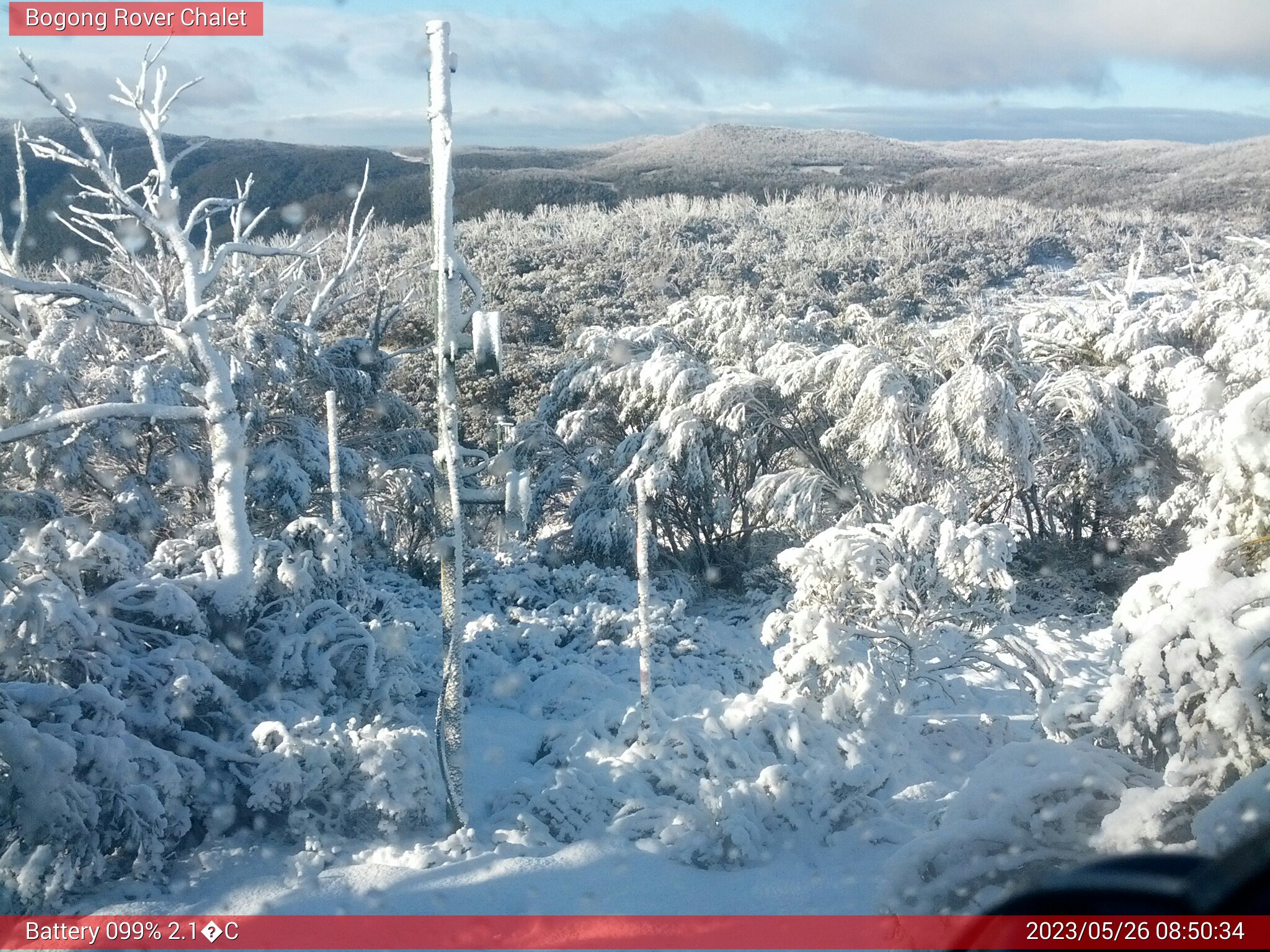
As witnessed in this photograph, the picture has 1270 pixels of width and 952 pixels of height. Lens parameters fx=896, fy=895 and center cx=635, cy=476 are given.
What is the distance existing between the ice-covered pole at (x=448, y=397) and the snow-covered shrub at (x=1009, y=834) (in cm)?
238

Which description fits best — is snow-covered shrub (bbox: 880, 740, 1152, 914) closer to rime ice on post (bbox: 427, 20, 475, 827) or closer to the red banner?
the red banner

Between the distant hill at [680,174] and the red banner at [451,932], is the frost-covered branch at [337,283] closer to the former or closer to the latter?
the red banner at [451,932]

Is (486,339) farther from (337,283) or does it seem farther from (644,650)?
(337,283)

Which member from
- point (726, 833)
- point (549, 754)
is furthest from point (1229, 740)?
point (549, 754)

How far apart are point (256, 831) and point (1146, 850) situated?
14.7ft

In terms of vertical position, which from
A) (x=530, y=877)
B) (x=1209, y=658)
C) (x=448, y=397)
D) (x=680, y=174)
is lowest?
(x=530, y=877)

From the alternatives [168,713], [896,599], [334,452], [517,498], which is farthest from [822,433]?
[168,713]

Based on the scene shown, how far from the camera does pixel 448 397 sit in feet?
14.9

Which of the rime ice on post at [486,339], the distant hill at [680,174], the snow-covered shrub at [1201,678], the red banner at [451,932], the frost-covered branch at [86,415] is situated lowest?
the red banner at [451,932]

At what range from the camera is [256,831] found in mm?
5113

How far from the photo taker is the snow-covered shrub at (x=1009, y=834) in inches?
142

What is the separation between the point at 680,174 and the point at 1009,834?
40385 millimetres

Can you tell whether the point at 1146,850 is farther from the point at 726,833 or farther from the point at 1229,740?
the point at 726,833

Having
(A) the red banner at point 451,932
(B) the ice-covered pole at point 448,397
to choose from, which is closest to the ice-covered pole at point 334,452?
(B) the ice-covered pole at point 448,397
